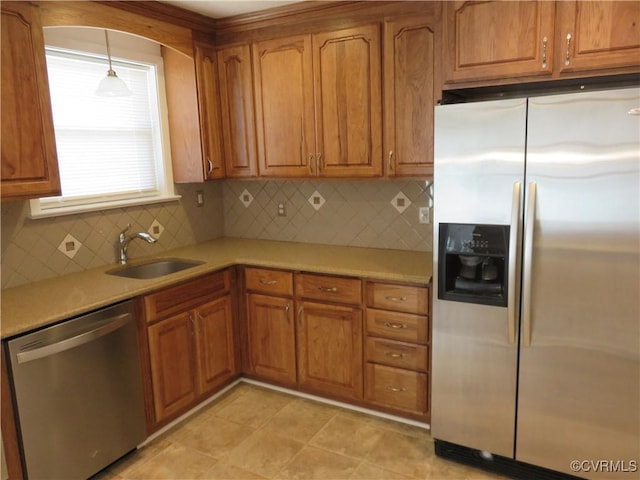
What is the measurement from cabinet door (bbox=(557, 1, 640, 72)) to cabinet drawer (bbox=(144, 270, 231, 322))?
2.12 m

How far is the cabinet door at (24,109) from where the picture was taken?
202cm

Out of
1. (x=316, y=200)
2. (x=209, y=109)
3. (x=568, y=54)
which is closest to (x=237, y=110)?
(x=209, y=109)

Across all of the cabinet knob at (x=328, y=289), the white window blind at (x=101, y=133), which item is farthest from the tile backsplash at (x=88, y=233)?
the cabinet knob at (x=328, y=289)

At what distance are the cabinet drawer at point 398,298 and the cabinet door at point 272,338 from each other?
0.55m

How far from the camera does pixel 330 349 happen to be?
2830mm

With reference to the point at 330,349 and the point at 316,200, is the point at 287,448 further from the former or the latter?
the point at 316,200

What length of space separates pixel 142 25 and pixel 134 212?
1124mm

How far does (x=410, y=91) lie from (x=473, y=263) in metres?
1.04

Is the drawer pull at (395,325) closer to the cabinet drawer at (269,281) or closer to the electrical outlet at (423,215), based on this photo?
the cabinet drawer at (269,281)

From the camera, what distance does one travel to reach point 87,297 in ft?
7.43

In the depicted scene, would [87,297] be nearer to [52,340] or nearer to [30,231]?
[52,340]

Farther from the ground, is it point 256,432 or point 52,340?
point 52,340

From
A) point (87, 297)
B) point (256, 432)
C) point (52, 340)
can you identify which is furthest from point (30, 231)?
point (256, 432)

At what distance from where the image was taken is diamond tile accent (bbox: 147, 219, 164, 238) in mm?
3201
